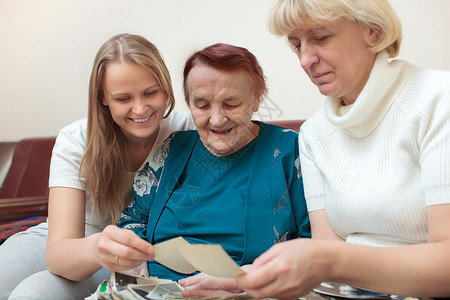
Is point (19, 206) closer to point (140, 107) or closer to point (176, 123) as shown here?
point (176, 123)

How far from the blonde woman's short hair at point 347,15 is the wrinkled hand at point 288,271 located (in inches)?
18.4

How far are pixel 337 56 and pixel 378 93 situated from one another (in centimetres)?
12

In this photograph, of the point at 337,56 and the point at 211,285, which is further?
the point at 211,285

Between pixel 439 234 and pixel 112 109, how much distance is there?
95cm

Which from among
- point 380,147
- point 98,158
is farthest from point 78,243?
point 380,147

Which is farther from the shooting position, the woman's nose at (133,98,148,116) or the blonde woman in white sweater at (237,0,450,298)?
the woman's nose at (133,98,148,116)

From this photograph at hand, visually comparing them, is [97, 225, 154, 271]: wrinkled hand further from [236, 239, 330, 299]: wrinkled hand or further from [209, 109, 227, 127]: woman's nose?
[209, 109, 227, 127]: woman's nose

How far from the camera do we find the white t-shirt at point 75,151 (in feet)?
4.33

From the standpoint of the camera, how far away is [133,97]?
4.38ft

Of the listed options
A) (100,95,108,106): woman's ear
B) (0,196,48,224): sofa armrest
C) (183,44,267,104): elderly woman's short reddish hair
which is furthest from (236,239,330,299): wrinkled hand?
(0,196,48,224): sofa armrest

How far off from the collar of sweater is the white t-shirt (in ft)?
2.28

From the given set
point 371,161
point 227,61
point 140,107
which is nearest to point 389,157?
point 371,161

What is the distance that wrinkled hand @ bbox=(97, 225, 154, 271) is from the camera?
2.92 ft

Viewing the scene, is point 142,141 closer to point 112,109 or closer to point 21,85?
point 112,109
